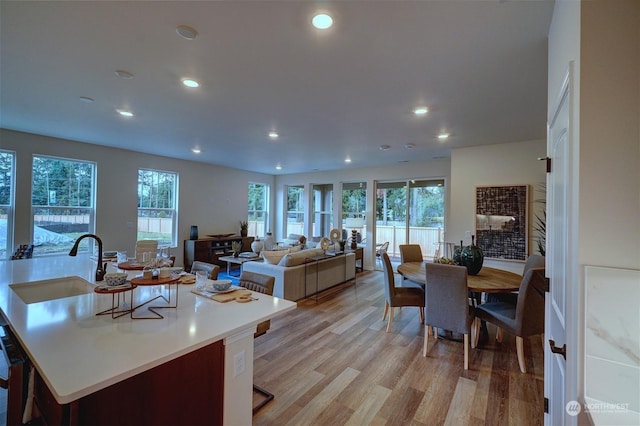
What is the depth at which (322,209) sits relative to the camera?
8.45 m

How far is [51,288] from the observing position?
2.23 m

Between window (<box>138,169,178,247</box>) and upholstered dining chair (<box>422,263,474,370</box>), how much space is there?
5720mm

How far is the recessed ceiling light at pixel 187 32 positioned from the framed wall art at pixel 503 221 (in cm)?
475

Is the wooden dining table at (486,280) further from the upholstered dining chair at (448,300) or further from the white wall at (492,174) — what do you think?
the white wall at (492,174)

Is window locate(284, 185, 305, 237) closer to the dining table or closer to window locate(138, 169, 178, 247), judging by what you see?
window locate(138, 169, 178, 247)

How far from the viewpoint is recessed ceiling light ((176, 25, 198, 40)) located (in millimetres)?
1837

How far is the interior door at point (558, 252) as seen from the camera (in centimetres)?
130

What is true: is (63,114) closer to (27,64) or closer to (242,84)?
(27,64)

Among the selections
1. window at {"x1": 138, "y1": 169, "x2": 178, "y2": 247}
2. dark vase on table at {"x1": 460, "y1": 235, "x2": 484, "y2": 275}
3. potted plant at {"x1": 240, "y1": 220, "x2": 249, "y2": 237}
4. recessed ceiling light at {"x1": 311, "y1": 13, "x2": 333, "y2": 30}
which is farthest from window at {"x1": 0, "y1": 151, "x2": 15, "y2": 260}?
dark vase on table at {"x1": 460, "y1": 235, "x2": 484, "y2": 275}

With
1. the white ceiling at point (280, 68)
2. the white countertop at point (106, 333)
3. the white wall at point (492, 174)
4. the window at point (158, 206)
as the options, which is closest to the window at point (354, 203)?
the white wall at point (492, 174)

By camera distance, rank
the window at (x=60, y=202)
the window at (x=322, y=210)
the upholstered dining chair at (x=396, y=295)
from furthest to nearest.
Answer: the window at (x=322, y=210) < the window at (x=60, y=202) < the upholstered dining chair at (x=396, y=295)

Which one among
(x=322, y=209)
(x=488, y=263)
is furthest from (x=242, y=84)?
(x=322, y=209)

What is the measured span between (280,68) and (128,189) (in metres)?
5.01

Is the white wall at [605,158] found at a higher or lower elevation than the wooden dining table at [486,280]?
higher
